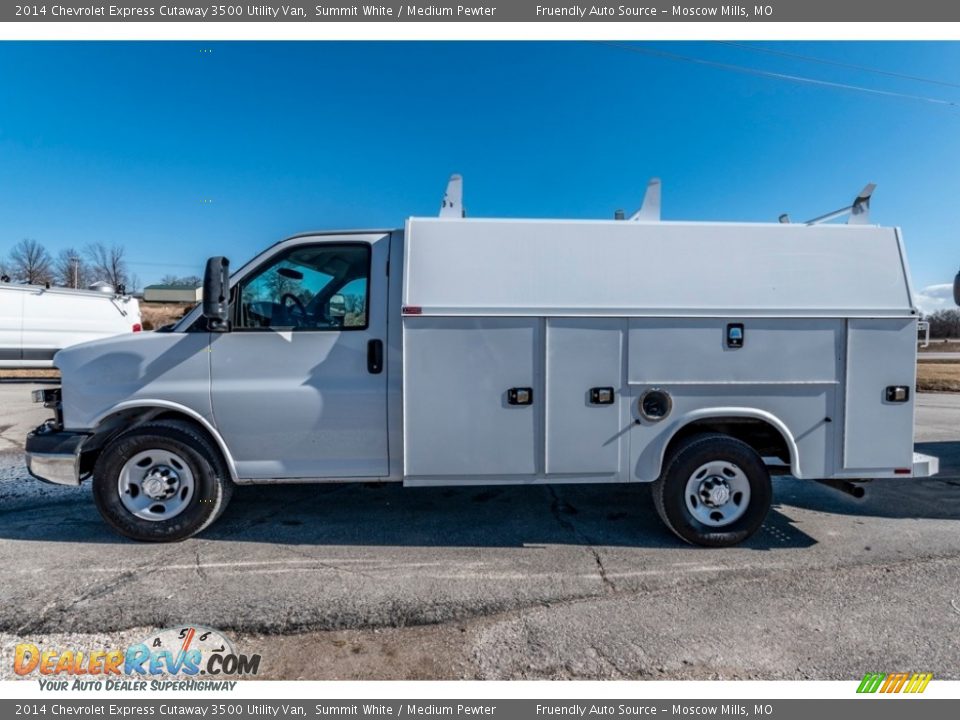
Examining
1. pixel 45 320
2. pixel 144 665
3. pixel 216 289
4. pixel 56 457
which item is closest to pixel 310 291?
pixel 216 289

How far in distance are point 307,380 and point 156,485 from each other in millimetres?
1393

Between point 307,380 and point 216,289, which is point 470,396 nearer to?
point 307,380

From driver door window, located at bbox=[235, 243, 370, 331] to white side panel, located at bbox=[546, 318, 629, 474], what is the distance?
1.51m

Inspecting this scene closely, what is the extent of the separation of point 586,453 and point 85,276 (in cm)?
6525

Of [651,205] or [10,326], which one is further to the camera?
[10,326]

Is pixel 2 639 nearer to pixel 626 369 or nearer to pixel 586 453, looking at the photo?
pixel 586 453

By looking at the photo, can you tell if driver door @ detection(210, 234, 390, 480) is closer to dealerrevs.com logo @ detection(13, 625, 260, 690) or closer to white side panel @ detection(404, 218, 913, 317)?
white side panel @ detection(404, 218, 913, 317)

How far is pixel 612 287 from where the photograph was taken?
3.52m

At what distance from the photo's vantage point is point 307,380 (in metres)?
3.60

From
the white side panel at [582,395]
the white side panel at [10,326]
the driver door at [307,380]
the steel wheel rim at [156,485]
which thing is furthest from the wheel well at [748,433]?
the white side panel at [10,326]

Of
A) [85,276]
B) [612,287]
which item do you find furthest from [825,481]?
[85,276]

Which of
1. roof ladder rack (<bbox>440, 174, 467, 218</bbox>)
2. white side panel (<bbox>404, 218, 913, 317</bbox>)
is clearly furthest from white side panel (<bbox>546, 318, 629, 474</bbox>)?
roof ladder rack (<bbox>440, 174, 467, 218</bbox>)

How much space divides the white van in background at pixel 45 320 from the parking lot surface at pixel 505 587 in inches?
393

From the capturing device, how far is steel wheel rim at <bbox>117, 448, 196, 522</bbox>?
359 centimetres
